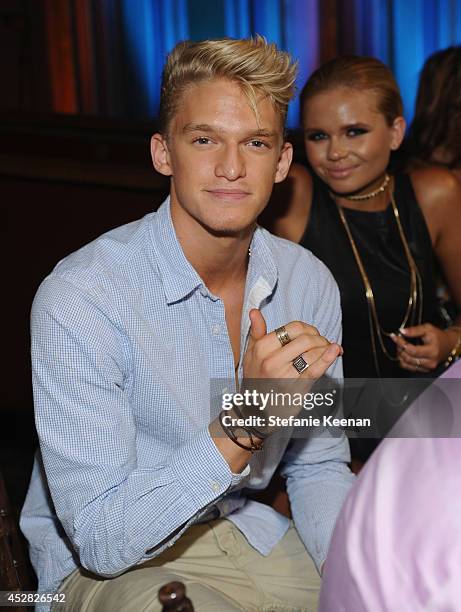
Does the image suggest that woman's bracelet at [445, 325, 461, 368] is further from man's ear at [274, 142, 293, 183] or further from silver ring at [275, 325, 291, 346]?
silver ring at [275, 325, 291, 346]

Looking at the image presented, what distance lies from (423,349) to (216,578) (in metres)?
0.91

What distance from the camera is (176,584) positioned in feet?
2.95

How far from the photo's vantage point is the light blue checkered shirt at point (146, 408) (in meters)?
1.30

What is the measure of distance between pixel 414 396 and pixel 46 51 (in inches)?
242

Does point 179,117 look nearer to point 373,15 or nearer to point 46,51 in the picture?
point 373,15

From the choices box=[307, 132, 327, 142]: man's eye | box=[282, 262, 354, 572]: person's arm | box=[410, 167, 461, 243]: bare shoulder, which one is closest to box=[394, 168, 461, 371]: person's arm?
box=[410, 167, 461, 243]: bare shoulder

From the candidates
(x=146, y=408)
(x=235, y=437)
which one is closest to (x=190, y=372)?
(x=146, y=408)

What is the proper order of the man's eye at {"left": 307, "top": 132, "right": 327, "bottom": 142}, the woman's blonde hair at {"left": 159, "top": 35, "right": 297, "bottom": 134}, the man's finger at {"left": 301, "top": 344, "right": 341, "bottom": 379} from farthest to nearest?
the man's eye at {"left": 307, "top": 132, "right": 327, "bottom": 142} → the woman's blonde hair at {"left": 159, "top": 35, "right": 297, "bottom": 134} → the man's finger at {"left": 301, "top": 344, "right": 341, "bottom": 379}

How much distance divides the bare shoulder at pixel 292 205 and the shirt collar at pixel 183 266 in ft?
1.98

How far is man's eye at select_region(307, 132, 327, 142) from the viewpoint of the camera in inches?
90.2

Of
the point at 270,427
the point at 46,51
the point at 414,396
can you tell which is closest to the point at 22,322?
the point at 414,396

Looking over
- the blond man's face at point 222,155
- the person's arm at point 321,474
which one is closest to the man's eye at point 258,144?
the blond man's face at point 222,155

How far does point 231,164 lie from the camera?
1.49 metres

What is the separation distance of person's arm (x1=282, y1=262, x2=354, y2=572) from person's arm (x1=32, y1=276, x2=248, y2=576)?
321 millimetres
